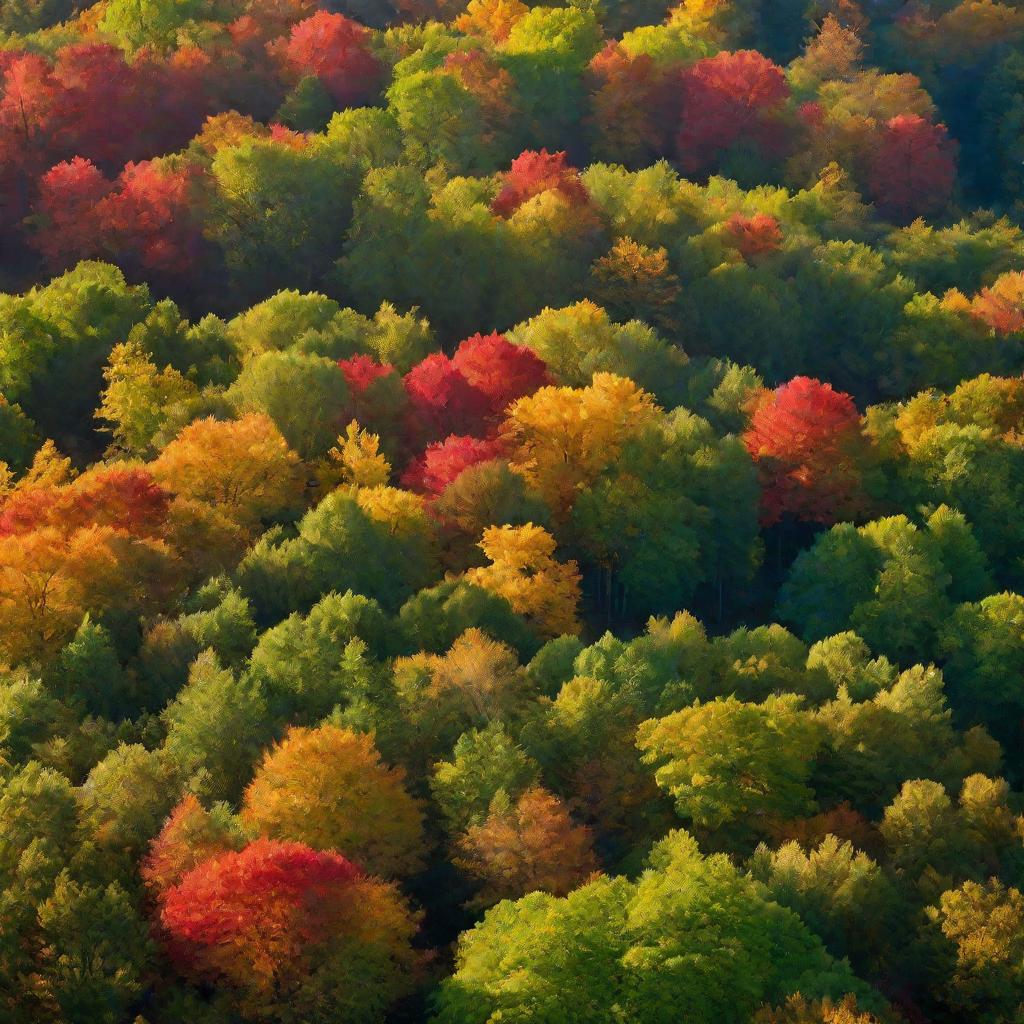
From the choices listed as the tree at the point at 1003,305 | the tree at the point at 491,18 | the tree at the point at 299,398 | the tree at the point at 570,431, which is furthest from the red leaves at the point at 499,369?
the tree at the point at 491,18

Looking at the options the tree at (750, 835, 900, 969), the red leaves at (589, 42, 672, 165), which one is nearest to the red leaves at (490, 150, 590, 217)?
the red leaves at (589, 42, 672, 165)

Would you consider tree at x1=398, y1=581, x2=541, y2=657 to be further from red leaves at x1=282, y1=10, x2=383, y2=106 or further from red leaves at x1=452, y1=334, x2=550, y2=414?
red leaves at x1=282, y1=10, x2=383, y2=106

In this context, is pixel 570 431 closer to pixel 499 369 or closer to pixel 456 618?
pixel 499 369

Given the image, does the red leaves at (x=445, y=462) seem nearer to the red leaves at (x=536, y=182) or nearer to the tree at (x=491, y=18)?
the red leaves at (x=536, y=182)

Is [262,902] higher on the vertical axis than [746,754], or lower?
higher

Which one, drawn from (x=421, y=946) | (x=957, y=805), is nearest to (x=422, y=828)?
(x=421, y=946)

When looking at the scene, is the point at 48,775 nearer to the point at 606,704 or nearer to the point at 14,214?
the point at 606,704
